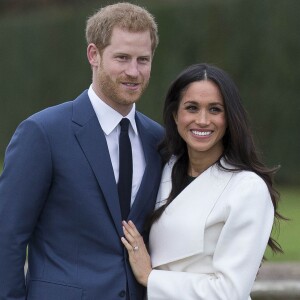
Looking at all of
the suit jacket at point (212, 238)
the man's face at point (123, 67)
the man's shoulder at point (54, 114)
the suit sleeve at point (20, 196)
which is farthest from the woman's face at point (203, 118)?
the suit sleeve at point (20, 196)

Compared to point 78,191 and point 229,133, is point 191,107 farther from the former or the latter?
point 78,191

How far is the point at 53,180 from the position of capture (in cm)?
397

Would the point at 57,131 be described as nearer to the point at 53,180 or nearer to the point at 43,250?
the point at 53,180

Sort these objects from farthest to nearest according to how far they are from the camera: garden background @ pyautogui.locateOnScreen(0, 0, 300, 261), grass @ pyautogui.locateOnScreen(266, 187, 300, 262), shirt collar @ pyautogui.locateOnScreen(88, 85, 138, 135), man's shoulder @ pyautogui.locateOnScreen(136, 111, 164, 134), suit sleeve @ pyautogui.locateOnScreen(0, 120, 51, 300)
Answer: garden background @ pyautogui.locateOnScreen(0, 0, 300, 261), grass @ pyautogui.locateOnScreen(266, 187, 300, 262), man's shoulder @ pyautogui.locateOnScreen(136, 111, 164, 134), shirt collar @ pyautogui.locateOnScreen(88, 85, 138, 135), suit sleeve @ pyautogui.locateOnScreen(0, 120, 51, 300)

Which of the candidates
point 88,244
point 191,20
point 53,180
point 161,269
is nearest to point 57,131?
point 53,180

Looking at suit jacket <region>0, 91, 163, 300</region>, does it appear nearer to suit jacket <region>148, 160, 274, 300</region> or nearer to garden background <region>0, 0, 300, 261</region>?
suit jacket <region>148, 160, 274, 300</region>

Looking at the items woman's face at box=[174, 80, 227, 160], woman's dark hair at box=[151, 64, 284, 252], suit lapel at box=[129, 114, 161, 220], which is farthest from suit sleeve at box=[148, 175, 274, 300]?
suit lapel at box=[129, 114, 161, 220]

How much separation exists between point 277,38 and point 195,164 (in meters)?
10.4

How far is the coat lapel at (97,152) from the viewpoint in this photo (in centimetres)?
400

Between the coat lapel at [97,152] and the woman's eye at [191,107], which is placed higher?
the woman's eye at [191,107]

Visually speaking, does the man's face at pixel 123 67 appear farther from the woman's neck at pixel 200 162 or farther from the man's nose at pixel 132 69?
the woman's neck at pixel 200 162

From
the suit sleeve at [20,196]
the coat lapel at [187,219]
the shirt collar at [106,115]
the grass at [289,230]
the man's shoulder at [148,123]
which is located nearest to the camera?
the suit sleeve at [20,196]

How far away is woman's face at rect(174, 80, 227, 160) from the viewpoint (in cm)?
412

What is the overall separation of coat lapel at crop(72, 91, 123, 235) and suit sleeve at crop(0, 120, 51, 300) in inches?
7.0
